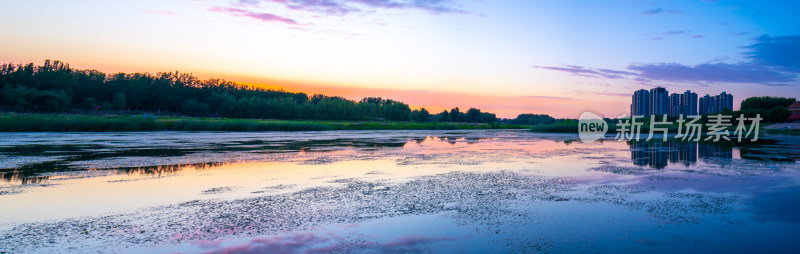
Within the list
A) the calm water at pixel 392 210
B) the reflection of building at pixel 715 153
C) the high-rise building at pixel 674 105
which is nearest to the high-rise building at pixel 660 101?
the high-rise building at pixel 674 105

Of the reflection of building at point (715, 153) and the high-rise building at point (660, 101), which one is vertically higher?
the high-rise building at point (660, 101)

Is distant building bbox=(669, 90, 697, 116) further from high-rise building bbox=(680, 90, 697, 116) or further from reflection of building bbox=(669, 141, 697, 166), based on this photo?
reflection of building bbox=(669, 141, 697, 166)

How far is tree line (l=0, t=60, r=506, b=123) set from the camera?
252 feet

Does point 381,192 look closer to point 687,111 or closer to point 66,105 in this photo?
point 66,105

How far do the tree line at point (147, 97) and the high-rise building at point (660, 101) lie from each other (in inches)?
3621

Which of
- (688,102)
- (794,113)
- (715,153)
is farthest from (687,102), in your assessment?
(715,153)

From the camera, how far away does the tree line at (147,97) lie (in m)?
76.8

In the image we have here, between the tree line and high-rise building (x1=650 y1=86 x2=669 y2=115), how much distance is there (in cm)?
9197

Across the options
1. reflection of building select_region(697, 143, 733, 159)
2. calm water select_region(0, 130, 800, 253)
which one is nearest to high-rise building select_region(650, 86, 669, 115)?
reflection of building select_region(697, 143, 733, 159)

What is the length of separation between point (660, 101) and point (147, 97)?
173373 mm

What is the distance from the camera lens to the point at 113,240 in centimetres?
617

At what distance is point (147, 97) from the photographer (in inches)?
4097

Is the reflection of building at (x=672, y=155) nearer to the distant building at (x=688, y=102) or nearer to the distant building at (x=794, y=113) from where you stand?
the distant building at (x=794, y=113)

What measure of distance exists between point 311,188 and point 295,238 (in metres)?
4.59
